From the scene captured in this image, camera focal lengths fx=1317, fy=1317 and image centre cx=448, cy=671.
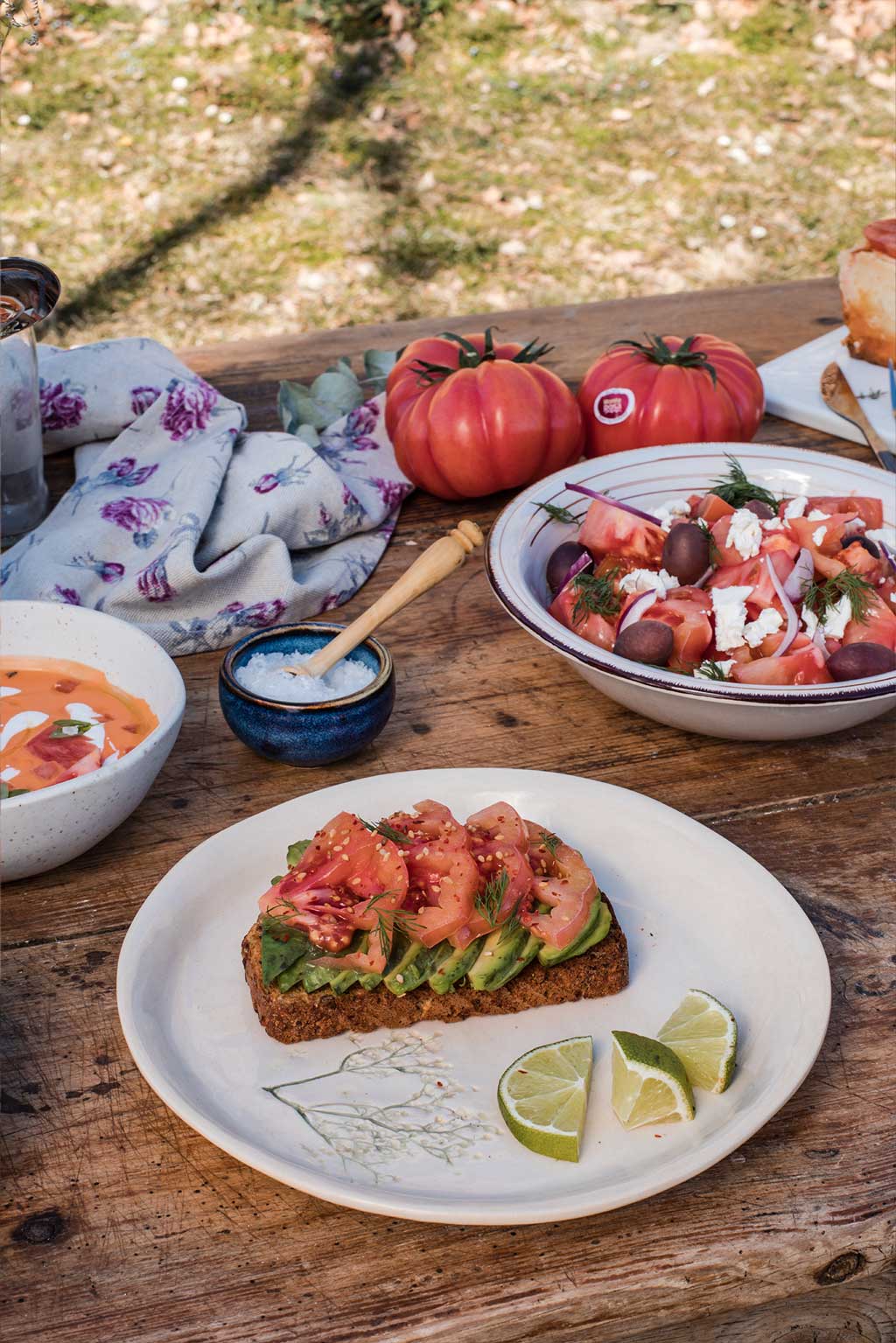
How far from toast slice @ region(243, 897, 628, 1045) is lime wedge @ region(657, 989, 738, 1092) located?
0.07 m

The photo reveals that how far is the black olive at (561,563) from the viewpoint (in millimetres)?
1779

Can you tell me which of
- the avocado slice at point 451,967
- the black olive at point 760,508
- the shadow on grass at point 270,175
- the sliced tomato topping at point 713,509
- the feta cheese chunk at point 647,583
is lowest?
the shadow on grass at point 270,175

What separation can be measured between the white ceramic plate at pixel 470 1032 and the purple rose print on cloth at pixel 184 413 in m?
0.96

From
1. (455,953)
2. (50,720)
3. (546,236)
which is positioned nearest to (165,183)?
(546,236)

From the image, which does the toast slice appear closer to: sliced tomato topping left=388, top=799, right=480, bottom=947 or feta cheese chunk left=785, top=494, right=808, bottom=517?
sliced tomato topping left=388, top=799, right=480, bottom=947

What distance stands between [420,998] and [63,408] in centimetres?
144

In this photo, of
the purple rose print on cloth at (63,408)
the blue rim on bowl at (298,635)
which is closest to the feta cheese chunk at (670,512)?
the blue rim on bowl at (298,635)

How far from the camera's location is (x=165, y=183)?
226 inches

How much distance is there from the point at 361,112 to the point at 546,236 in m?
1.27

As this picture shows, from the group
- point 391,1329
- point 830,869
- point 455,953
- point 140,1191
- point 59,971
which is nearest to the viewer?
point 391,1329

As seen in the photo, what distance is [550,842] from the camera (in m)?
1.29

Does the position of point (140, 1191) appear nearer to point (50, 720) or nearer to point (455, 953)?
point (455, 953)

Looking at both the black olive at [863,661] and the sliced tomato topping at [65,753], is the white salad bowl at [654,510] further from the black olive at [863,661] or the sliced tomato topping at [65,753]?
the sliced tomato topping at [65,753]

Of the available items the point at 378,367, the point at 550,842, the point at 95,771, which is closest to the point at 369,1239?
the point at 550,842
